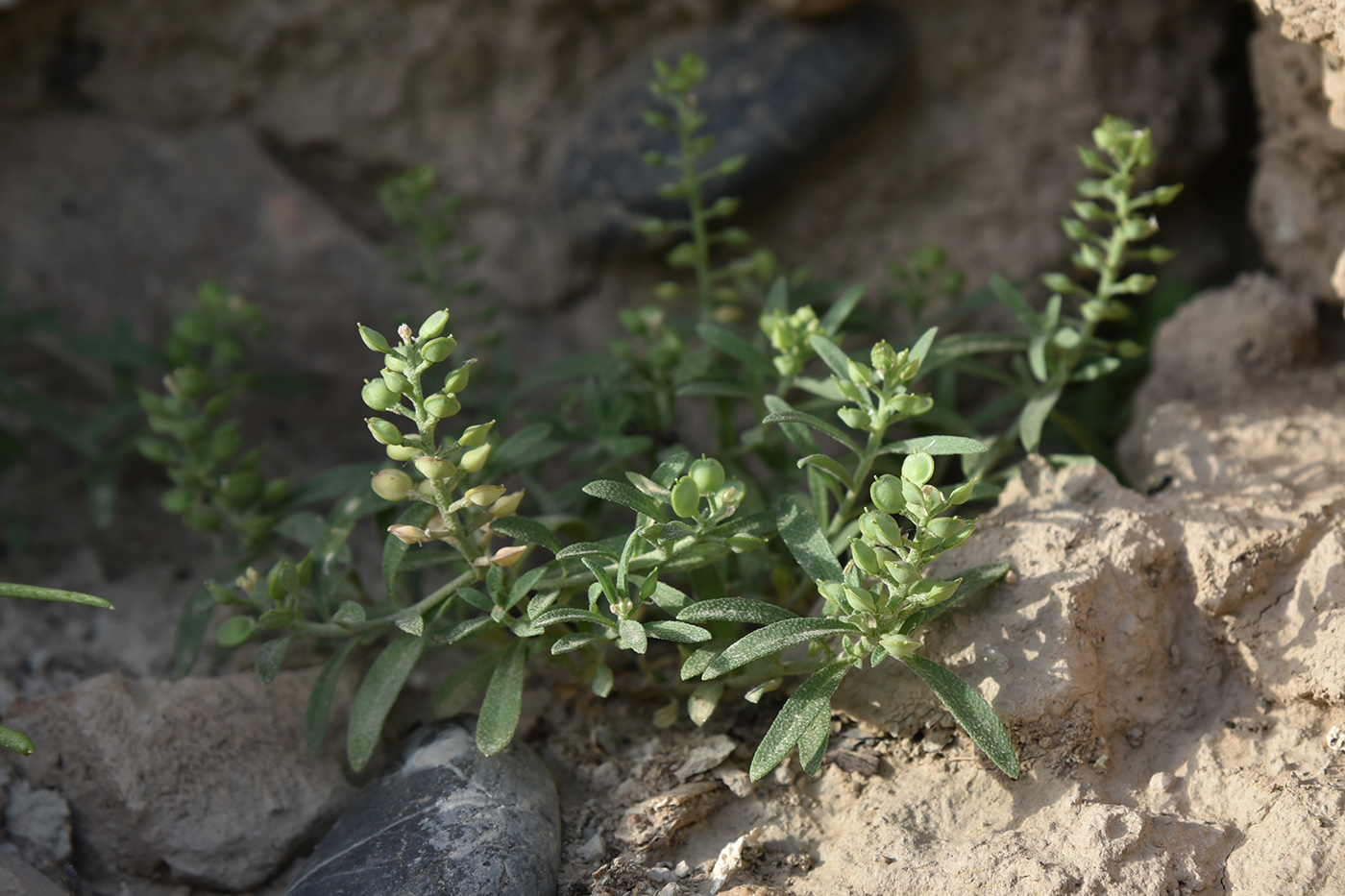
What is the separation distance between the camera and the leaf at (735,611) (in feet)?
6.98

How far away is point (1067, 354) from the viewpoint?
8.97 ft

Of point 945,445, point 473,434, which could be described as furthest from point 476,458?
point 945,445

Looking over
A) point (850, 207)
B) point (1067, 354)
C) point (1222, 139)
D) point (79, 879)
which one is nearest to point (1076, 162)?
point (1222, 139)

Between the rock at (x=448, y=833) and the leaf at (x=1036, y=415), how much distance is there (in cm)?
133

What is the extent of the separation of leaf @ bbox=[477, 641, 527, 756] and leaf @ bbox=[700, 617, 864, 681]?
1.39ft

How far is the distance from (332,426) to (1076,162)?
8.39ft

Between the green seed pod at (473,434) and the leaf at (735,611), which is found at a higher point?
the green seed pod at (473,434)

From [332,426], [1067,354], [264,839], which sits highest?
[1067,354]

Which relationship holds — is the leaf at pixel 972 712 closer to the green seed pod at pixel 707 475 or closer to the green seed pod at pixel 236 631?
the green seed pod at pixel 707 475

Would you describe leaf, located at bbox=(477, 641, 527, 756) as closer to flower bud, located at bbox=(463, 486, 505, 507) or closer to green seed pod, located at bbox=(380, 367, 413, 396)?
flower bud, located at bbox=(463, 486, 505, 507)

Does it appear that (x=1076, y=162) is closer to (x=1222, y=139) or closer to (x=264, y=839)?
(x=1222, y=139)

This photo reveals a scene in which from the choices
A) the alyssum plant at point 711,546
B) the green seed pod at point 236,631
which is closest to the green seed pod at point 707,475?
the alyssum plant at point 711,546

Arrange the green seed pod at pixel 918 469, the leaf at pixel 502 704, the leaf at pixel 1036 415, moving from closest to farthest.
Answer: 1. the green seed pod at pixel 918 469
2. the leaf at pixel 502 704
3. the leaf at pixel 1036 415

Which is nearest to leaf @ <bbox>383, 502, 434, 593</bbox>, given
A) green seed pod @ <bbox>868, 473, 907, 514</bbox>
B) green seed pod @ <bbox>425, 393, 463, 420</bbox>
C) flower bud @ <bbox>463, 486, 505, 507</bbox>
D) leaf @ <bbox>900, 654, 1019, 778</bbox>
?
flower bud @ <bbox>463, 486, 505, 507</bbox>
